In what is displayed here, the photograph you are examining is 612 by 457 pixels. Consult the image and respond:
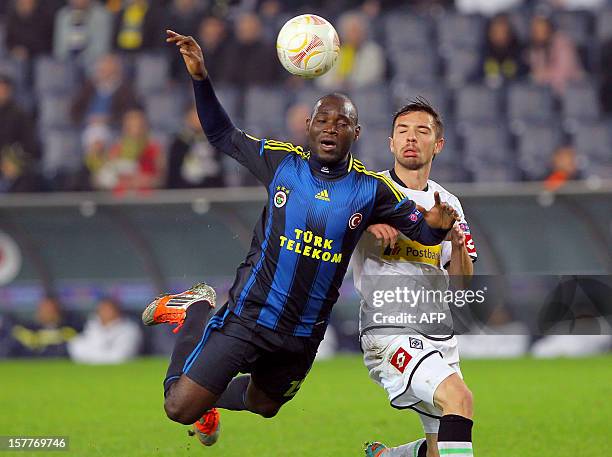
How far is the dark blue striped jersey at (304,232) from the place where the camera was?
6.19m

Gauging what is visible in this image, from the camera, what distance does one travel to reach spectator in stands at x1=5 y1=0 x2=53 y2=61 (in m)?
18.3

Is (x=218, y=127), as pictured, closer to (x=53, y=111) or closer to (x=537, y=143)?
(x=537, y=143)

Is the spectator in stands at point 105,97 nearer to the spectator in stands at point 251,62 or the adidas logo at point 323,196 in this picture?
the spectator in stands at point 251,62

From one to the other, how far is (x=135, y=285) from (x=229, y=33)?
4.23m

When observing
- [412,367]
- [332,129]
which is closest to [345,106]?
[332,129]

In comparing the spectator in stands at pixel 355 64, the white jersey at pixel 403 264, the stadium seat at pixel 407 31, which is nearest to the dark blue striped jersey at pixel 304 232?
the white jersey at pixel 403 264

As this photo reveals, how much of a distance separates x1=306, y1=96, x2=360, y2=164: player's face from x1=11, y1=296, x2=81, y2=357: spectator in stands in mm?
9682

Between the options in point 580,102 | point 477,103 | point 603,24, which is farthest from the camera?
point 603,24

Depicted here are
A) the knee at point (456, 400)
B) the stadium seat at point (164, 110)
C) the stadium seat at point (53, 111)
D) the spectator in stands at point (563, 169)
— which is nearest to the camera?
the knee at point (456, 400)

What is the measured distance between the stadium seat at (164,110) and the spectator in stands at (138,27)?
107 cm

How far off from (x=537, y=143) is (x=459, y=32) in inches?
92.2

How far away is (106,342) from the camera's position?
15.3 metres

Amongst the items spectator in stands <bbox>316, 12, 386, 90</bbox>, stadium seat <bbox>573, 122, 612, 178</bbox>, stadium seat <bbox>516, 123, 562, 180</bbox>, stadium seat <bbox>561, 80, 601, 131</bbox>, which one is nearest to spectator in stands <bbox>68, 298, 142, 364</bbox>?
spectator in stands <bbox>316, 12, 386, 90</bbox>

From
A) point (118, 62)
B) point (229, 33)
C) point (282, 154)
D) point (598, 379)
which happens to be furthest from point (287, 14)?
point (282, 154)
